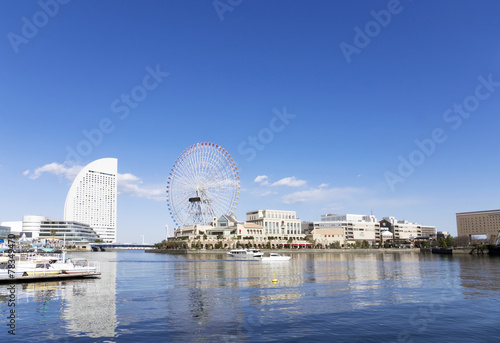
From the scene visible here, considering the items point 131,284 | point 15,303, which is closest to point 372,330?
point 15,303

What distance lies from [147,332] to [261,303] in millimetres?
13823

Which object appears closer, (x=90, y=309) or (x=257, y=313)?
(x=257, y=313)

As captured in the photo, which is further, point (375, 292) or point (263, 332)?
point (375, 292)

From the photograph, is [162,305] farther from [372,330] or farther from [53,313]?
[372,330]

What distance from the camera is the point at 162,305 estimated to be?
37281 millimetres

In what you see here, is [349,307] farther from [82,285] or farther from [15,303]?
[82,285]

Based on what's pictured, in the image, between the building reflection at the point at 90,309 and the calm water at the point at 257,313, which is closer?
the calm water at the point at 257,313

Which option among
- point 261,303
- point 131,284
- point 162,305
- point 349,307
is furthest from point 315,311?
point 131,284

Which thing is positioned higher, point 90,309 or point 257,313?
point 90,309

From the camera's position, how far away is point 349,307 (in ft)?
117

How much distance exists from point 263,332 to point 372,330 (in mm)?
7736

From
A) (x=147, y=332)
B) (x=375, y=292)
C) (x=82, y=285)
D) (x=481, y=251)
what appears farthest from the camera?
(x=481, y=251)

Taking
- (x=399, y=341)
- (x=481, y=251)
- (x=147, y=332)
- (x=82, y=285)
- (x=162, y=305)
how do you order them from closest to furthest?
(x=399, y=341) < (x=147, y=332) < (x=162, y=305) < (x=82, y=285) < (x=481, y=251)

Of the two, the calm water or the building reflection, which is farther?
the building reflection
